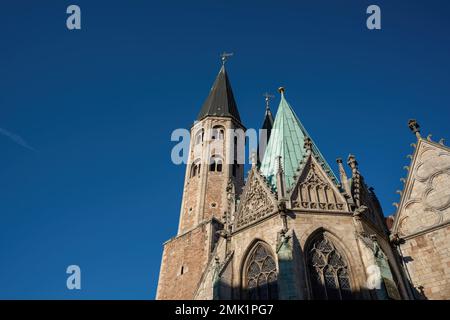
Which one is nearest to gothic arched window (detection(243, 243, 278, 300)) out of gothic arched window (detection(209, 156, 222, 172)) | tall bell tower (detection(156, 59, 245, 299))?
tall bell tower (detection(156, 59, 245, 299))

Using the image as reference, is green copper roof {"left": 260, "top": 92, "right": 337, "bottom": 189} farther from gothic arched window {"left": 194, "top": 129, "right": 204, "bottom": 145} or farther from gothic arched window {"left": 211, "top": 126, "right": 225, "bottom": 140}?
gothic arched window {"left": 194, "top": 129, "right": 204, "bottom": 145}

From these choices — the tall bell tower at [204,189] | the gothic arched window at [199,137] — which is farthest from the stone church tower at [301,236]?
the gothic arched window at [199,137]

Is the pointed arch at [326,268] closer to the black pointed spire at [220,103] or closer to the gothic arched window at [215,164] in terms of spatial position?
the gothic arched window at [215,164]

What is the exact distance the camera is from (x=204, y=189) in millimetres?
26734

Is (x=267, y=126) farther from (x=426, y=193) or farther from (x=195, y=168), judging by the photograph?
(x=426, y=193)

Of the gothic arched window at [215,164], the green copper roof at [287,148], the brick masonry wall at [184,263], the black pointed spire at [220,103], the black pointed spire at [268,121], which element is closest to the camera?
the green copper roof at [287,148]

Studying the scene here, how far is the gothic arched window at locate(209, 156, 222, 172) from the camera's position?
93.9 ft

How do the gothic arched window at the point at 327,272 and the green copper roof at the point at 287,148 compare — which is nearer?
the gothic arched window at the point at 327,272

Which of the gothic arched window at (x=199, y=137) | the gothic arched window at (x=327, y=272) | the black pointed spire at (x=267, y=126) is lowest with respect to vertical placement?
the gothic arched window at (x=327, y=272)

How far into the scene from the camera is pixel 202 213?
25.3m

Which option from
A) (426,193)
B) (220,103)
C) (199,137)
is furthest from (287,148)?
(220,103)

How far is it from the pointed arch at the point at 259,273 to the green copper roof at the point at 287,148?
270cm

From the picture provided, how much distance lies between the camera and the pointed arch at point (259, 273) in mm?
12406
